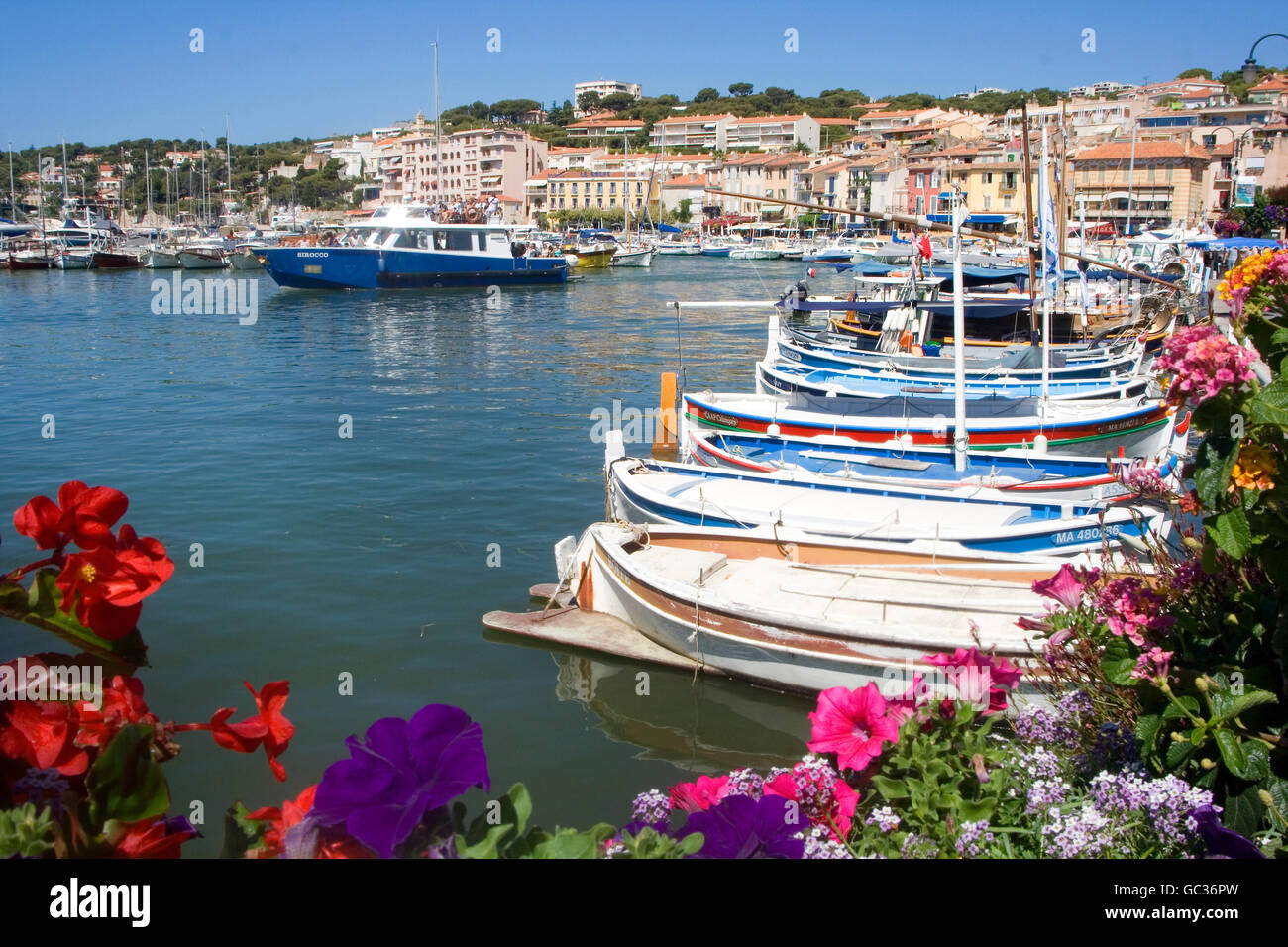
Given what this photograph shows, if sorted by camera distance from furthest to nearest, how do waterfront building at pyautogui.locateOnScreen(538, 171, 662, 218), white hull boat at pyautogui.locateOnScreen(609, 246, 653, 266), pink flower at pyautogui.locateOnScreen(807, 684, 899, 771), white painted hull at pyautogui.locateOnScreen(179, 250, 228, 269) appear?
1. waterfront building at pyautogui.locateOnScreen(538, 171, 662, 218)
2. white hull boat at pyautogui.locateOnScreen(609, 246, 653, 266)
3. white painted hull at pyautogui.locateOnScreen(179, 250, 228, 269)
4. pink flower at pyautogui.locateOnScreen(807, 684, 899, 771)

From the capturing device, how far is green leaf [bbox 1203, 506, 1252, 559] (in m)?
2.46

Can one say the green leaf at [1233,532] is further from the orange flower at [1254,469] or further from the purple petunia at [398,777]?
the purple petunia at [398,777]

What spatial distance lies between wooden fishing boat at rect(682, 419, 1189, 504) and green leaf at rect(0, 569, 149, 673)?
9.62m

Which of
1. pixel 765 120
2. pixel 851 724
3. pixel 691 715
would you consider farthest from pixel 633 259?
pixel 765 120

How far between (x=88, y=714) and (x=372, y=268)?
54017 millimetres

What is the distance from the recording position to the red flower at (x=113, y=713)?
5.65 feet

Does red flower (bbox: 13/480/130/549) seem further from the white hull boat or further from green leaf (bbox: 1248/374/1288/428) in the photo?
the white hull boat

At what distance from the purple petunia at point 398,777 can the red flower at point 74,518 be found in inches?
21.6

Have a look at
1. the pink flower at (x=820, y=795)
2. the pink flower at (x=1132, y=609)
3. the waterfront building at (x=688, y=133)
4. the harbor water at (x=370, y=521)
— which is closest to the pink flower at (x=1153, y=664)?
the pink flower at (x=1132, y=609)

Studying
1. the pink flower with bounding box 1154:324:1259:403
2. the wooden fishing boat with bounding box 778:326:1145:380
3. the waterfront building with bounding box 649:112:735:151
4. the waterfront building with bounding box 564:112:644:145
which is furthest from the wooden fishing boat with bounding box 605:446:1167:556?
the waterfront building with bounding box 649:112:735:151
